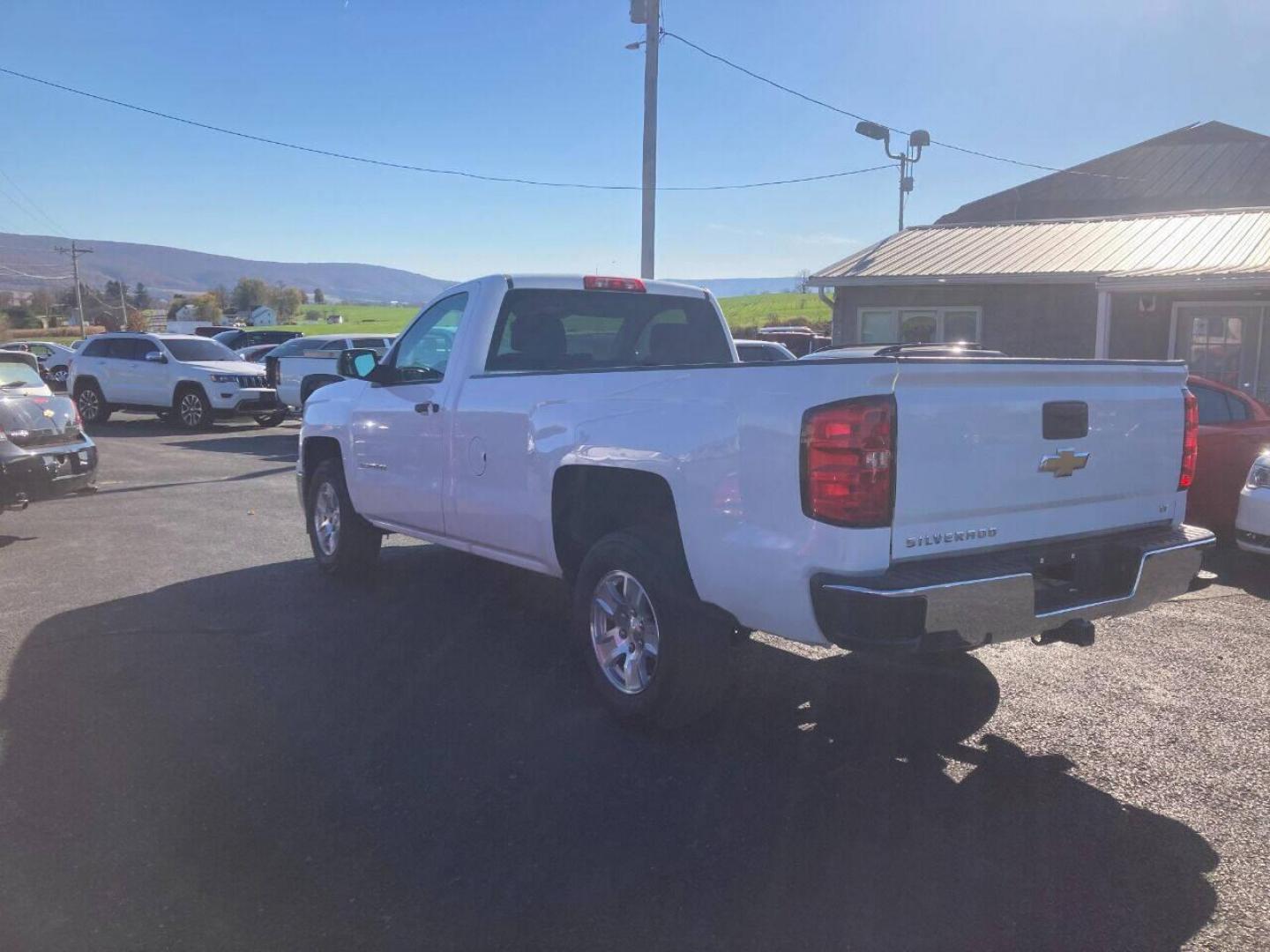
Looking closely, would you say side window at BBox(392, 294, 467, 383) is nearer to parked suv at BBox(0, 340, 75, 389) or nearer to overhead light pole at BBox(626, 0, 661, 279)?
overhead light pole at BBox(626, 0, 661, 279)

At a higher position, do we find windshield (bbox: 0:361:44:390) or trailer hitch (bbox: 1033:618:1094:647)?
windshield (bbox: 0:361:44:390)

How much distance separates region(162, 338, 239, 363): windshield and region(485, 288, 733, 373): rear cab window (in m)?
16.9

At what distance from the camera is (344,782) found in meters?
4.12

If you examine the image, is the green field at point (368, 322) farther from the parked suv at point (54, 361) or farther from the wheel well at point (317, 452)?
the wheel well at point (317, 452)

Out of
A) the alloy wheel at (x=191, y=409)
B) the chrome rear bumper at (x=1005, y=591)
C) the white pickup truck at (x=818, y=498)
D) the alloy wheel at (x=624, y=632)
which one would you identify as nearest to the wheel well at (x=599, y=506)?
the white pickup truck at (x=818, y=498)

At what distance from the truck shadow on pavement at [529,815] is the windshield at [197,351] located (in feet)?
54.2

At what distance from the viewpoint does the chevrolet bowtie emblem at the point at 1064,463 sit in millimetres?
4070

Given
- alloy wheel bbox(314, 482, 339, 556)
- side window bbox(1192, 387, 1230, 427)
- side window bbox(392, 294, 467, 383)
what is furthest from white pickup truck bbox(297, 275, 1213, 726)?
side window bbox(1192, 387, 1230, 427)

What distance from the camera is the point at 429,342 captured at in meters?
6.69

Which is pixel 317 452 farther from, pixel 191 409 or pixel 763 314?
pixel 763 314

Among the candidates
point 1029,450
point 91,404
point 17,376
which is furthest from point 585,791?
point 91,404

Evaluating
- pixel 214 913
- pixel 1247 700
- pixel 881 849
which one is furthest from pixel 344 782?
pixel 1247 700

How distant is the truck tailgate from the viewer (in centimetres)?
371

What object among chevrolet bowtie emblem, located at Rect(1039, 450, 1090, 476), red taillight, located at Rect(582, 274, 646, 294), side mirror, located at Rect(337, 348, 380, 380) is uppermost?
red taillight, located at Rect(582, 274, 646, 294)
